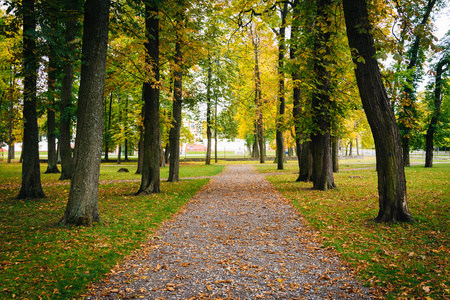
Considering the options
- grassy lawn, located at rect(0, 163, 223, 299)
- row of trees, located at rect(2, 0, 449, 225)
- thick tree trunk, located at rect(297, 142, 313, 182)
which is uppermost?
row of trees, located at rect(2, 0, 449, 225)

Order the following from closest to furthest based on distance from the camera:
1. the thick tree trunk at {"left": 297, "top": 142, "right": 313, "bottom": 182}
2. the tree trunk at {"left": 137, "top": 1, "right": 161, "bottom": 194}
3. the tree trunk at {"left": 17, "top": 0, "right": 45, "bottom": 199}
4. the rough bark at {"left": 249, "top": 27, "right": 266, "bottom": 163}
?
the tree trunk at {"left": 17, "top": 0, "right": 45, "bottom": 199} → the tree trunk at {"left": 137, "top": 1, "right": 161, "bottom": 194} → the thick tree trunk at {"left": 297, "top": 142, "right": 313, "bottom": 182} → the rough bark at {"left": 249, "top": 27, "right": 266, "bottom": 163}

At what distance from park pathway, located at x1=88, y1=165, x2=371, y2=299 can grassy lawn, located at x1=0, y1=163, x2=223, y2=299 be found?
0.36m

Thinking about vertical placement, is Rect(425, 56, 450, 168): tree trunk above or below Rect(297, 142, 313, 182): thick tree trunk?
above

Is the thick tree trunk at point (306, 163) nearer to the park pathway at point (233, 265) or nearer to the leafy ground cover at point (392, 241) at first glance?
the leafy ground cover at point (392, 241)

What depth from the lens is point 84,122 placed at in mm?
6152

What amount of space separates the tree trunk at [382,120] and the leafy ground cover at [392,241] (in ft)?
1.96

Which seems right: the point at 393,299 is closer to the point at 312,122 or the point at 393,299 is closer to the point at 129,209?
the point at 129,209

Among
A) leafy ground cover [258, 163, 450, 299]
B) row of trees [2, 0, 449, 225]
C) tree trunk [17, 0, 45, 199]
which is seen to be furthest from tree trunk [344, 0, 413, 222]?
tree trunk [17, 0, 45, 199]

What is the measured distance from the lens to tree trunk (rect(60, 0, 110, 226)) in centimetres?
617

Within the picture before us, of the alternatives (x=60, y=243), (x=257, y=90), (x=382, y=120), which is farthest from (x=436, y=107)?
(x=60, y=243)

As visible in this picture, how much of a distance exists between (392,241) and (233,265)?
9.95ft

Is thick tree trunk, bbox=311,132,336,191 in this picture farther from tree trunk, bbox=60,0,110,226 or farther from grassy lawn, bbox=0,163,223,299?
tree trunk, bbox=60,0,110,226

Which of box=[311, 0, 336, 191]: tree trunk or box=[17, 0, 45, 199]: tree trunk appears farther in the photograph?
box=[311, 0, 336, 191]: tree trunk

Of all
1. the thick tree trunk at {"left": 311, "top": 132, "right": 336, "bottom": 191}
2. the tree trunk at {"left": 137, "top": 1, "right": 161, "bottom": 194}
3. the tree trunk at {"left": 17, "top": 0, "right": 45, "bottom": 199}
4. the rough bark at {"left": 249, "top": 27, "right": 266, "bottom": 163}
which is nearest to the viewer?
the tree trunk at {"left": 17, "top": 0, "right": 45, "bottom": 199}
